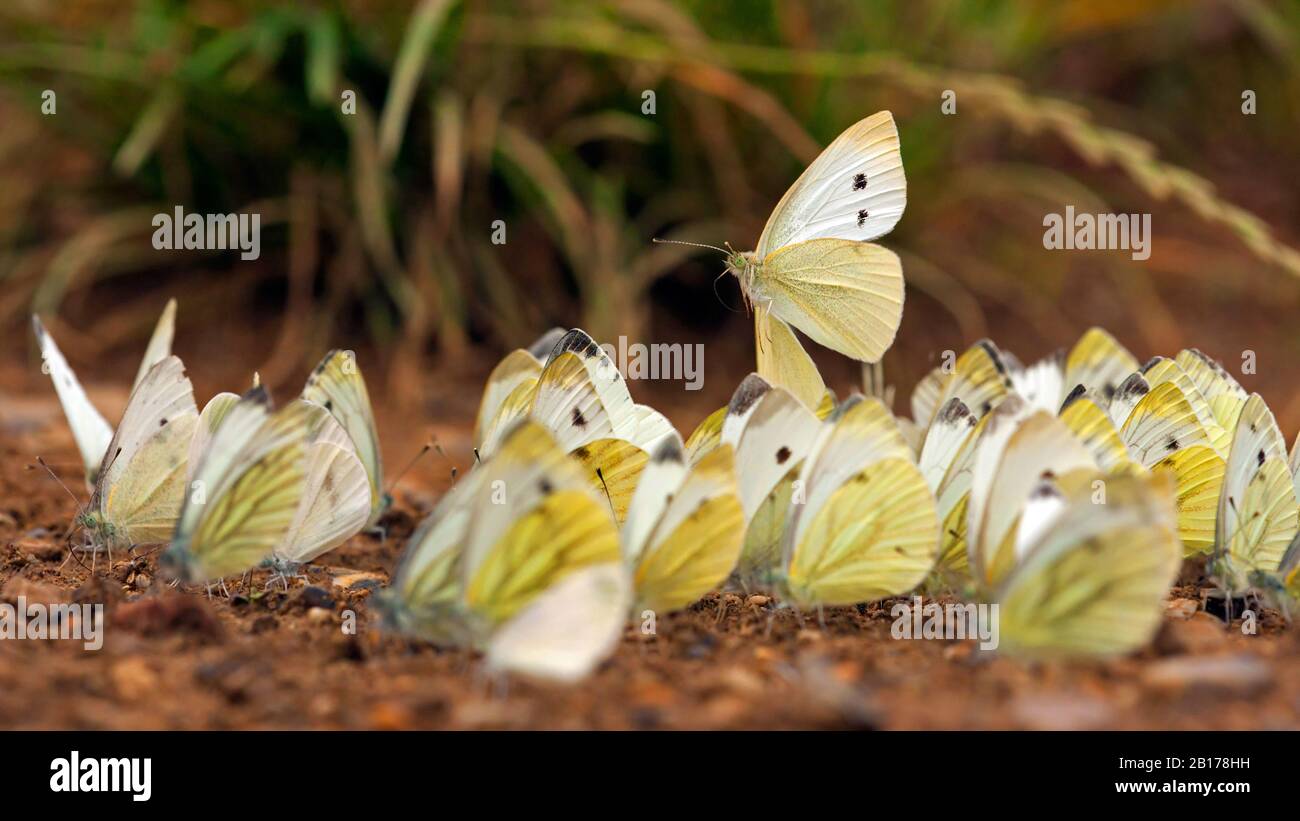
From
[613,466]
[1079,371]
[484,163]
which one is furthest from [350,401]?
[484,163]

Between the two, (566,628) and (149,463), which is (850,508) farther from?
(149,463)

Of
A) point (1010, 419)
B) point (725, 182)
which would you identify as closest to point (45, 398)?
point (725, 182)

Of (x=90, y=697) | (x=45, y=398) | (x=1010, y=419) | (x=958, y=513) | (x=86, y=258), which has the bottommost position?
(x=90, y=697)

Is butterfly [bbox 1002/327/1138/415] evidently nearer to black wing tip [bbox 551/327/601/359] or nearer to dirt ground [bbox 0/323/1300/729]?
dirt ground [bbox 0/323/1300/729]

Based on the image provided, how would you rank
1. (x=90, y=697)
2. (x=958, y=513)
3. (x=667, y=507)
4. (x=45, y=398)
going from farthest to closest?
(x=45, y=398), (x=958, y=513), (x=667, y=507), (x=90, y=697)

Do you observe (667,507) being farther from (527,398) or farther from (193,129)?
(193,129)

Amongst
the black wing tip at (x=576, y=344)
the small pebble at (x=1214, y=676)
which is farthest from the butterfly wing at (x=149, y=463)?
the small pebble at (x=1214, y=676)
